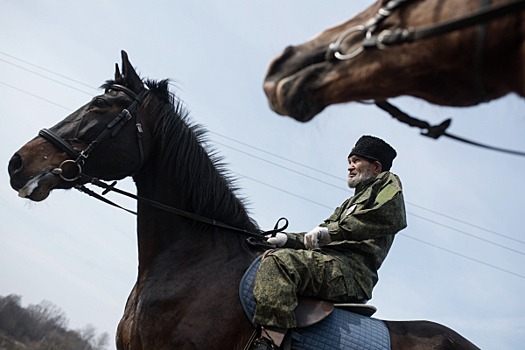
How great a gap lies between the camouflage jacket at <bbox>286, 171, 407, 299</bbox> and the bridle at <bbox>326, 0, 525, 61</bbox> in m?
2.07

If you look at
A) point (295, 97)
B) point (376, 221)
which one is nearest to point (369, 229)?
point (376, 221)

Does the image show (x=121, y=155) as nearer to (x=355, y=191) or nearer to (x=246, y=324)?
(x=246, y=324)

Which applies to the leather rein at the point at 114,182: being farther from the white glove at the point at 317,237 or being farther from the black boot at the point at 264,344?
the black boot at the point at 264,344

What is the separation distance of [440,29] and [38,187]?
11.7 feet

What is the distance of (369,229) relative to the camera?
4.02 metres

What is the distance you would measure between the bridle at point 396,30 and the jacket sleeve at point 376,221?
206cm

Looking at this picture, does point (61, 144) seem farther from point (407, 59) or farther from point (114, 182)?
point (407, 59)

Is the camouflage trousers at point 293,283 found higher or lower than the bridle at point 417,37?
lower

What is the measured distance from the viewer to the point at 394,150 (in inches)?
190

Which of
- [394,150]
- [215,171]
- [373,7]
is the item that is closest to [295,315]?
[215,171]

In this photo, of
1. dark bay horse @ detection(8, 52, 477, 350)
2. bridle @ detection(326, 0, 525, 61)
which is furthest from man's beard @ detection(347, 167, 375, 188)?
bridle @ detection(326, 0, 525, 61)

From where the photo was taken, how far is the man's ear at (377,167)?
15.5 feet

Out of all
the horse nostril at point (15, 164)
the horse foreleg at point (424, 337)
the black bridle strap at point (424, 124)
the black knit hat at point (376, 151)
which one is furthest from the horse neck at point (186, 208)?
the black bridle strap at point (424, 124)

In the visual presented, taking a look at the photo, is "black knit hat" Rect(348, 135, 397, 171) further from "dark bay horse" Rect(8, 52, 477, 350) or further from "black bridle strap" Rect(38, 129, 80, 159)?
"black bridle strap" Rect(38, 129, 80, 159)
